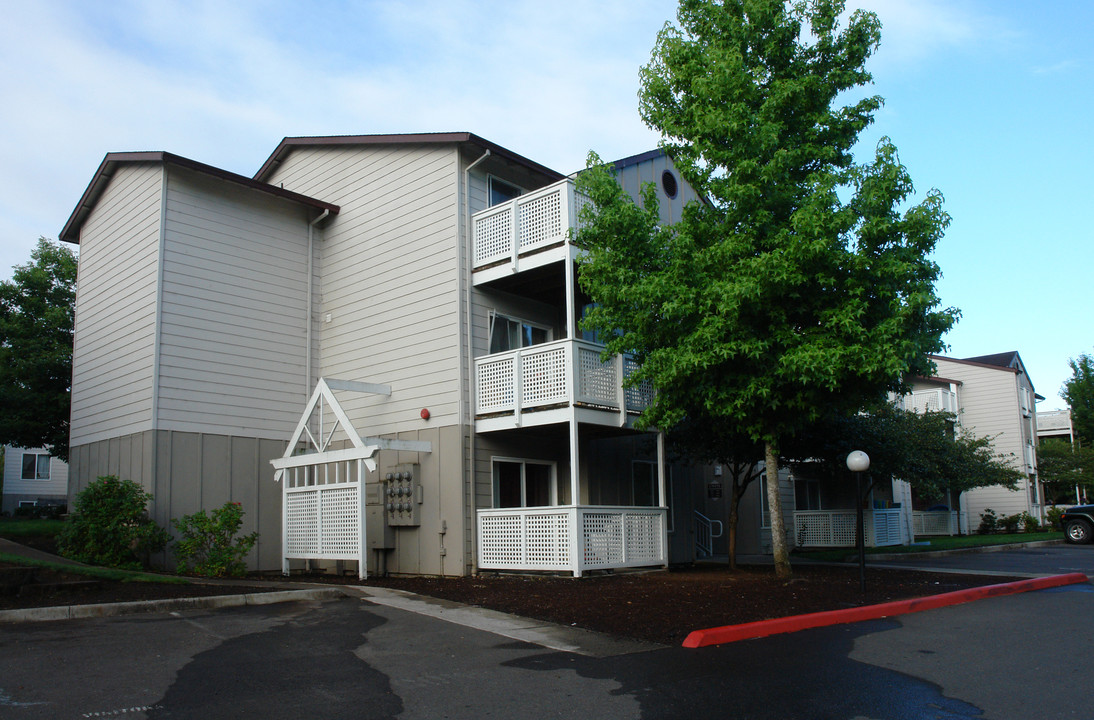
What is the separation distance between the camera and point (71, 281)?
2783 centimetres

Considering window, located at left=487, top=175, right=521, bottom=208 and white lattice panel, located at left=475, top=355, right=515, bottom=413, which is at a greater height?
window, located at left=487, top=175, right=521, bottom=208

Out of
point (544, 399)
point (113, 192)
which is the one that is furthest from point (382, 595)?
point (113, 192)

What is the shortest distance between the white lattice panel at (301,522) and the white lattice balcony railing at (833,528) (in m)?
16.4

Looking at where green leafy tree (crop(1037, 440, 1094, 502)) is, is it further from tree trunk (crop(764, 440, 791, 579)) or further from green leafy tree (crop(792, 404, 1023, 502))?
tree trunk (crop(764, 440, 791, 579))

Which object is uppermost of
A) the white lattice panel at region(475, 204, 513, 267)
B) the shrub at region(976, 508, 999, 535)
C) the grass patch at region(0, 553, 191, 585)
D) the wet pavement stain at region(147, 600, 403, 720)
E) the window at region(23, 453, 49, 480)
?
the white lattice panel at region(475, 204, 513, 267)

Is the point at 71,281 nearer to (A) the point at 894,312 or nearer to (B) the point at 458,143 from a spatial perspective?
(B) the point at 458,143

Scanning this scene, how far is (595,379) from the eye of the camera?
15.5 m

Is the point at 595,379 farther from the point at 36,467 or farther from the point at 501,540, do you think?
the point at 36,467

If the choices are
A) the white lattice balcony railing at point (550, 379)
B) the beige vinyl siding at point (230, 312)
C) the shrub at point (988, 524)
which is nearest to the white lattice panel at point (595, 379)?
the white lattice balcony railing at point (550, 379)

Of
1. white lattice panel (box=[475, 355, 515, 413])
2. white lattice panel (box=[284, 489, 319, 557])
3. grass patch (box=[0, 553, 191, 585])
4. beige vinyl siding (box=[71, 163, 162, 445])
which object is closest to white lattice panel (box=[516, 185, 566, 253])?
white lattice panel (box=[475, 355, 515, 413])

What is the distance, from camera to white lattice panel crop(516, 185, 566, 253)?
15750 millimetres

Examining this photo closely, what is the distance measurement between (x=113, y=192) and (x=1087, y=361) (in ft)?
168

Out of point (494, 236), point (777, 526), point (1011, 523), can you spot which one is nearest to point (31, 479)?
point (494, 236)

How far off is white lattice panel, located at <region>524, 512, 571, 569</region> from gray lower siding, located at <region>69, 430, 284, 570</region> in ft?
19.3
